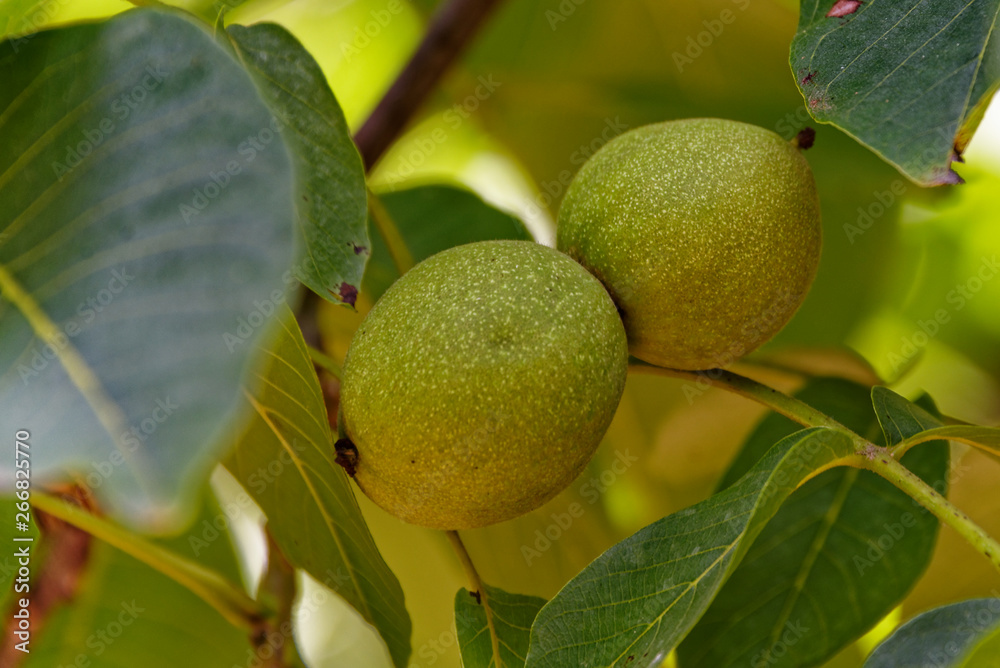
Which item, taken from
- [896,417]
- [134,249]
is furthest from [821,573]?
[134,249]

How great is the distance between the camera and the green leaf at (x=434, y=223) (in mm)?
1250

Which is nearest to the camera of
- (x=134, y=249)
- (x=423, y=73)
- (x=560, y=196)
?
(x=134, y=249)

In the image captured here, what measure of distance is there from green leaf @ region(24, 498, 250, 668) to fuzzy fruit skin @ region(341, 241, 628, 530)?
1.59 feet

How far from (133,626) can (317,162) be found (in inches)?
25.3

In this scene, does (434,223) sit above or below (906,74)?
below

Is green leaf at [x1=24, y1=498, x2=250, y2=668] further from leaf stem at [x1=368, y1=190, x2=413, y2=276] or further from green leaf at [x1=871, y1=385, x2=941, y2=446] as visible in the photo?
green leaf at [x1=871, y1=385, x2=941, y2=446]

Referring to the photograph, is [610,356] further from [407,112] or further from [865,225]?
[865,225]

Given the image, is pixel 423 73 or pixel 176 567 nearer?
pixel 176 567

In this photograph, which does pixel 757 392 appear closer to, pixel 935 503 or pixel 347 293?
pixel 935 503

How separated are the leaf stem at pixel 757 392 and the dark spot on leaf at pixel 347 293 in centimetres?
28

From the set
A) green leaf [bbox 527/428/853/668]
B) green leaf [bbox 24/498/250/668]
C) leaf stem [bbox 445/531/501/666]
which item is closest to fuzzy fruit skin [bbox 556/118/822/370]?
green leaf [bbox 527/428/853/668]

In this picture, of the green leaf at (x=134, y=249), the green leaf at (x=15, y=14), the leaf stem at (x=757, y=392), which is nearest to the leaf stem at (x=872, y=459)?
the leaf stem at (x=757, y=392)

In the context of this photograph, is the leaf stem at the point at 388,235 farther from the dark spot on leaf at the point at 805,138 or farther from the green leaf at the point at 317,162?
the dark spot on leaf at the point at 805,138

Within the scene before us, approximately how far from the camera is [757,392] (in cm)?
79
